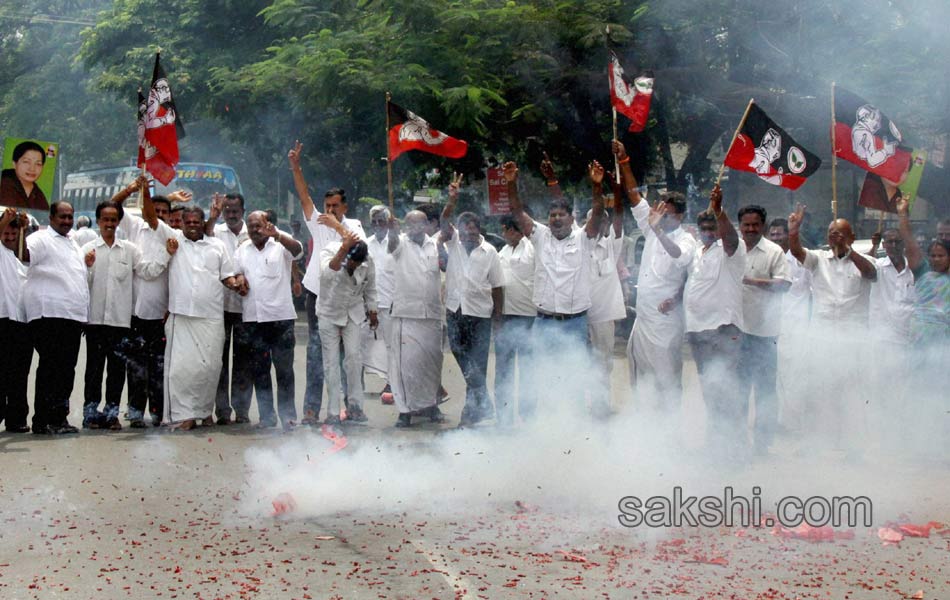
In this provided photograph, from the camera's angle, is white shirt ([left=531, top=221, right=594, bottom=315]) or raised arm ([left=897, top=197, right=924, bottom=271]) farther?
white shirt ([left=531, top=221, right=594, bottom=315])

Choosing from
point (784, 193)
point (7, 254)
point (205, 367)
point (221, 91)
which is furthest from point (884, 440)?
point (784, 193)

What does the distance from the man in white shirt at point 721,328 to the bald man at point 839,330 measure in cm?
70

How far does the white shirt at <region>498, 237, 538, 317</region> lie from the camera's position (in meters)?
8.89

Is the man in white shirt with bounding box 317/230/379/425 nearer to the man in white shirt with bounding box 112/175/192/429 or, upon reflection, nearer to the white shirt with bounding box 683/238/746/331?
the man in white shirt with bounding box 112/175/192/429

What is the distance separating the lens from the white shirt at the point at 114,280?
8.31m

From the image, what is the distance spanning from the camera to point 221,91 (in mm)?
19844

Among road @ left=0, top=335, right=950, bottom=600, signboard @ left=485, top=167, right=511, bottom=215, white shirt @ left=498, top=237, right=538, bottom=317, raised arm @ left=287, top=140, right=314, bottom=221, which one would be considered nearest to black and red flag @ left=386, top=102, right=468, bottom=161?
raised arm @ left=287, top=140, right=314, bottom=221

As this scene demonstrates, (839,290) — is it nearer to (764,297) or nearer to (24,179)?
(764,297)

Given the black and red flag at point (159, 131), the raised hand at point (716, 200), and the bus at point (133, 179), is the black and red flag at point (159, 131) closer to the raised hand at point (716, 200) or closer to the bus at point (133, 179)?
the raised hand at point (716, 200)

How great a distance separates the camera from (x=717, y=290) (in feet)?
24.4

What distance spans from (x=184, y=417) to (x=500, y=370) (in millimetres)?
2241

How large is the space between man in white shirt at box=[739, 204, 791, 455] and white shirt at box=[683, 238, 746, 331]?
180 mm

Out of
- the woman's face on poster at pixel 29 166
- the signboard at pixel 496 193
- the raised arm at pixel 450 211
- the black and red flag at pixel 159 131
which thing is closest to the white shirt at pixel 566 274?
the raised arm at pixel 450 211

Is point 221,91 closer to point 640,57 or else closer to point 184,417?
point 640,57
